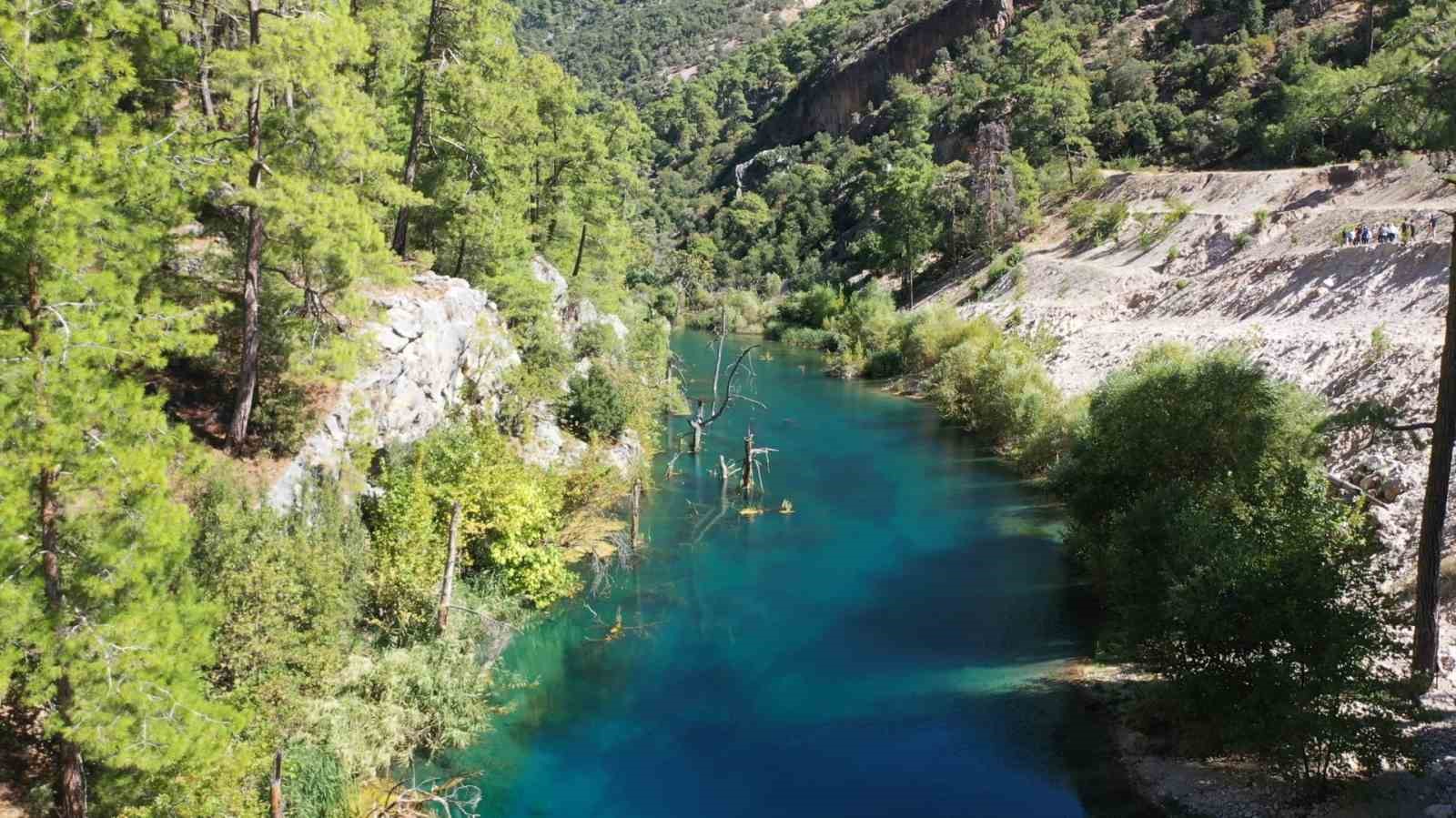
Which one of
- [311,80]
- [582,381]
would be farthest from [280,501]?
[582,381]

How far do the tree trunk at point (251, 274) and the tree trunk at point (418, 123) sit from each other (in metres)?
9.35

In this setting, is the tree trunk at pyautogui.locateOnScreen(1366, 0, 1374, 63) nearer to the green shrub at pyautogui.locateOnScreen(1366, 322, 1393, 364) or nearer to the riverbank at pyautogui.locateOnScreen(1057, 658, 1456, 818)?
the green shrub at pyautogui.locateOnScreen(1366, 322, 1393, 364)

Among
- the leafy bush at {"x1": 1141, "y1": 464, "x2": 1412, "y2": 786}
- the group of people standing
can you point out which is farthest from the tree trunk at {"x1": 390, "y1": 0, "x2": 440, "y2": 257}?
the group of people standing

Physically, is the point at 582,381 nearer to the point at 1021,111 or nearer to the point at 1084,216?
the point at 1084,216

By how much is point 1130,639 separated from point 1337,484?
406 inches

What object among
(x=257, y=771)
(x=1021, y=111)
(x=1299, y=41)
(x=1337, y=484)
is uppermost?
(x=1299, y=41)

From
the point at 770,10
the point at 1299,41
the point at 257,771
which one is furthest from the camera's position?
the point at 770,10

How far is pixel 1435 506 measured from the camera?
17.4 meters

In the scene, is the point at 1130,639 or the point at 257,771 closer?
the point at 257,771

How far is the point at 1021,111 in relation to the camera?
83.1 meters

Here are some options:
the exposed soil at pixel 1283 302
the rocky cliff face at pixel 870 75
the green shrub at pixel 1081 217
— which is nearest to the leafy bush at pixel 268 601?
the exposed soil at pixel 1283 302

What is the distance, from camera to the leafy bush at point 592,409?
34.6 metres

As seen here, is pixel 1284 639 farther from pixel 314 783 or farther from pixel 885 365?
pixel 885 365

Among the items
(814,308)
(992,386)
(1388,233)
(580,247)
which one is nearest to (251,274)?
Result: (580,247)
